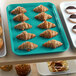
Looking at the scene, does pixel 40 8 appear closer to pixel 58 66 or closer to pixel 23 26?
pixel 23 26

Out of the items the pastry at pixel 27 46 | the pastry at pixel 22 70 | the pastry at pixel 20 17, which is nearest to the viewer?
the pastry at pixel 27 46

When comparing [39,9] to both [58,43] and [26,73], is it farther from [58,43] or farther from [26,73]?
[26,73]

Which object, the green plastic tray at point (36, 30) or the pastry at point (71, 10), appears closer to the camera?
the green plastic tray at point (36, 30)

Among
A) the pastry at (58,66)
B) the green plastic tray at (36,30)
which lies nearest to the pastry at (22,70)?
the pastry at (58,66)

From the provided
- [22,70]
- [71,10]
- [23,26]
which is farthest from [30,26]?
→ [22,70]

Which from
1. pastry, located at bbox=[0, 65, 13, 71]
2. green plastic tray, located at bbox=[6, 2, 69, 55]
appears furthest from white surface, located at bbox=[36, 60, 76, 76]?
green plastic tray, located at bbox=[6, 2, 69, 55]

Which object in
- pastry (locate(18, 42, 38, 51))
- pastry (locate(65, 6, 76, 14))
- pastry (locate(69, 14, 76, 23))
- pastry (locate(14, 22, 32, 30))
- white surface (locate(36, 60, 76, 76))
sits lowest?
white surface (locate(36, 60, 76, 76))

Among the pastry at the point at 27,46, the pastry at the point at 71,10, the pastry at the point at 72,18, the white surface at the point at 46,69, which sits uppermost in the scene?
the pastry at the point at 71,10

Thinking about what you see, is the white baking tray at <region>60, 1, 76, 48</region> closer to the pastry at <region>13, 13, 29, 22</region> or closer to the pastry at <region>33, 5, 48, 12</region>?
the pastry at <region>33, 5, 48, 12</region>

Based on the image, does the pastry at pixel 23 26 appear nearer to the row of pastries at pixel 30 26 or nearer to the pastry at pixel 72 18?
the row of pastries at pixel 30 26

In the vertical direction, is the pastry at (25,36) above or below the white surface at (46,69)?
above

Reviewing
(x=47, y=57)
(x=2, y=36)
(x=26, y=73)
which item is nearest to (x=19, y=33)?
(x=2, y=36)
